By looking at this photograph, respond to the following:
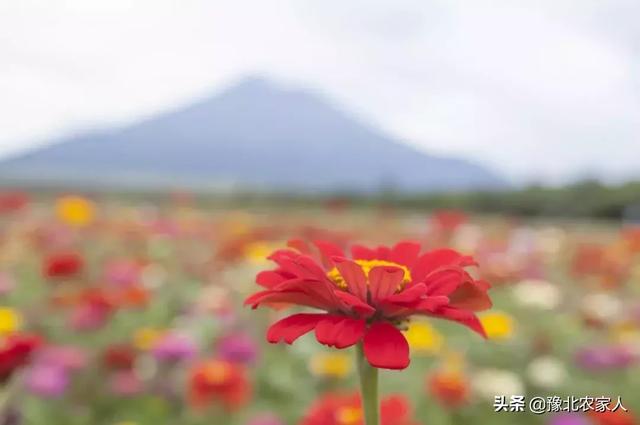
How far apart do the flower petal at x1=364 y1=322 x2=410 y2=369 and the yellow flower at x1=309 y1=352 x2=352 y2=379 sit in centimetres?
67

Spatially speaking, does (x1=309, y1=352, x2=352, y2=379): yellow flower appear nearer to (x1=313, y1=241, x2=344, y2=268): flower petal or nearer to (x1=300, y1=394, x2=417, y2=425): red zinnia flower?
(x1=300, y1=394, x2=417, y2=425): red zinnia flower

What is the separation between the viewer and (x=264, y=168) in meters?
6.27

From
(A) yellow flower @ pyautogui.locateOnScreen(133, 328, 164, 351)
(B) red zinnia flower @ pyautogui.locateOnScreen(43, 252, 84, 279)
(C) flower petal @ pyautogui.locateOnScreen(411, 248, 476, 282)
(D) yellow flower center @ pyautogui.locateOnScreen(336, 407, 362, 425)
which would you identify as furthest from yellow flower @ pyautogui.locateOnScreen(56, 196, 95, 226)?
(C) flower petal @ pyautogui.locateOnScreen(411, 248, 476, 282)

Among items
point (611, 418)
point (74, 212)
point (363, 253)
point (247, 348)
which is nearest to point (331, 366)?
point (247, 348)

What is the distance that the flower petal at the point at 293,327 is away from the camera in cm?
25

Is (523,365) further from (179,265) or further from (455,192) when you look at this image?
(455,192)

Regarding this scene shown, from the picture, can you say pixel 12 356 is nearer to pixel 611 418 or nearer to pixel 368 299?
pixel 368 299

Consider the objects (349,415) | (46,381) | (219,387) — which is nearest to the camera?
(349,415)

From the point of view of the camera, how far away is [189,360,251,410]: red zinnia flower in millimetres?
822

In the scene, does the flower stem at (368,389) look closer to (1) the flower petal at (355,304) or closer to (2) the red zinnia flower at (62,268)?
(1) the flower petal at (355,304)

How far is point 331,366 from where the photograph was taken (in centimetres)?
93

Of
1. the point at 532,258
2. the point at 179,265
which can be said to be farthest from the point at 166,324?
the point at 532,258

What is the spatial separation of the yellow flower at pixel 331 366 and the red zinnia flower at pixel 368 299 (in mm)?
647

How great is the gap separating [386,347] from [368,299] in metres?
0.03
